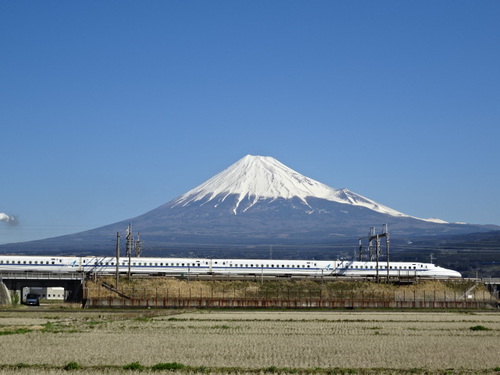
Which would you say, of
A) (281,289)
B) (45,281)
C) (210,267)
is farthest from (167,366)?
(210,267)

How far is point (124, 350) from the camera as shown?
35.5 metres

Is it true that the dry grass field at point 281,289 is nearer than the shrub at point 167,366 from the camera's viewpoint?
No

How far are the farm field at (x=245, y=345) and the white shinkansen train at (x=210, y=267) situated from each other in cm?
3853

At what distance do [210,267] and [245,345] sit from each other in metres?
60.3

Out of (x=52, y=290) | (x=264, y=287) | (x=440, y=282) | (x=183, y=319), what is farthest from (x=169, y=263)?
(x=183, y=319)

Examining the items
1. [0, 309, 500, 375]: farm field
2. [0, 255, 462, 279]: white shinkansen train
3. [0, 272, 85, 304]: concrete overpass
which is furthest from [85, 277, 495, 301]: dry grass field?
[0, 309, 500, 375]: farm field

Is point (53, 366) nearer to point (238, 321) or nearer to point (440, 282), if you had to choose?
point (238, 321)

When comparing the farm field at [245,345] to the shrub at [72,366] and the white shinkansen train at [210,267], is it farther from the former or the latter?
the white shinkansen train at [210,267]

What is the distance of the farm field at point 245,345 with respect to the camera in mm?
31094

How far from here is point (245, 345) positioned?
124 ft

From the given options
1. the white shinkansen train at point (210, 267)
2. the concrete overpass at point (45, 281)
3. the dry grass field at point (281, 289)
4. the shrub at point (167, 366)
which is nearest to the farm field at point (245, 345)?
the shrub at point (167, 366)

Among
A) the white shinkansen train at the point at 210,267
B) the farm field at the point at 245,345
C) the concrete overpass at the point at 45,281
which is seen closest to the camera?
the farm field at the point at 245,345

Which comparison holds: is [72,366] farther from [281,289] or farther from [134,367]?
[281,289]

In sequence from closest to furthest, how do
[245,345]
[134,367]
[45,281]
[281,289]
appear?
[134,367], [245,345], [45,281], [281,289]
